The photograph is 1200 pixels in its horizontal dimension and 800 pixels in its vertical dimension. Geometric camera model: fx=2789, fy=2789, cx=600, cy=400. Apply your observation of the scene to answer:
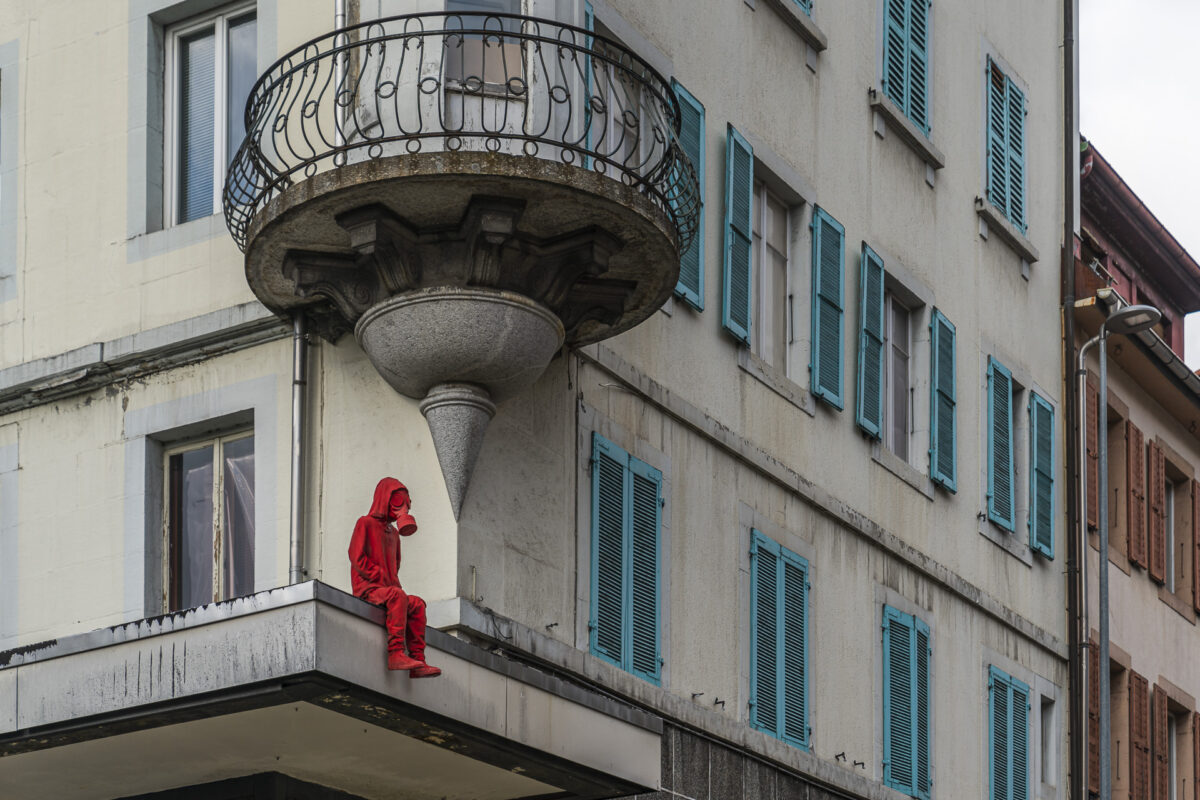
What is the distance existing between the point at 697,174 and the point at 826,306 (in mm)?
2468

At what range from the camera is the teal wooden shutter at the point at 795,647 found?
21750 millimetres

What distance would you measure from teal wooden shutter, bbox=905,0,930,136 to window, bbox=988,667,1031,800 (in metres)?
5.13

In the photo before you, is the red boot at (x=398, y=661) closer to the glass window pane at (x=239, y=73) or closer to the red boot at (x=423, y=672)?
the red boot at (x=423, y=672)

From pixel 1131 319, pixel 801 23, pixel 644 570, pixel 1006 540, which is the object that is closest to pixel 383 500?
pixel 644 570

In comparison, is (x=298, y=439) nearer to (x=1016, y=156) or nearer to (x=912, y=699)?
(x=912, y=699)

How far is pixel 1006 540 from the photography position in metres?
26.3

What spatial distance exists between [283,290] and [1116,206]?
1655cm

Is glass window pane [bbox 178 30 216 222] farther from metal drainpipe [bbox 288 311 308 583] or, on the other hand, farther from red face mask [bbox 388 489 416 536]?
red face mask [bbox 388 489 416 536]

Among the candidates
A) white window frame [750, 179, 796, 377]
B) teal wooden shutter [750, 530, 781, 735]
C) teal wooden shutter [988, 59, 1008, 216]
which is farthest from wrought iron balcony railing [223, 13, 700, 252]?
teal wooden shutter [988, 59, 1008, 216]

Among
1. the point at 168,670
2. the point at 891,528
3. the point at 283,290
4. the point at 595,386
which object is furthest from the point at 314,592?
the point at 891,528

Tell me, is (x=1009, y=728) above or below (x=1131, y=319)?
below

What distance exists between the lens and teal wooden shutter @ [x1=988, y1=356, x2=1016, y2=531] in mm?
26094

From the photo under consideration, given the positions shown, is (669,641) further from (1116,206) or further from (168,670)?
(1116,206)

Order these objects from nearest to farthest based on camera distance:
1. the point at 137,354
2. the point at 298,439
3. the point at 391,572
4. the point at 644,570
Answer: the point at 391,572, the point at 298,439, the point at 137,354, the point at 644,570
